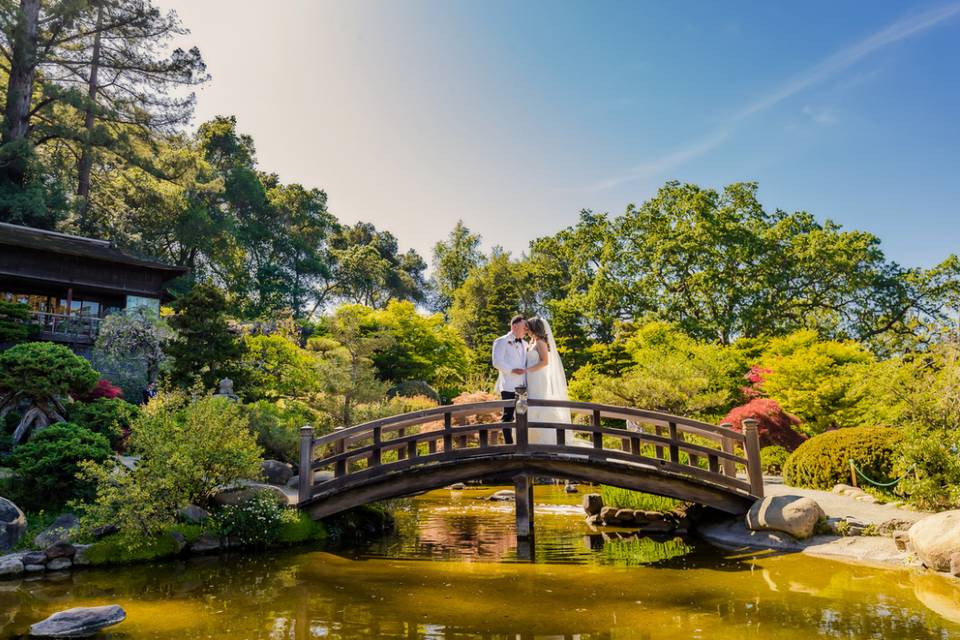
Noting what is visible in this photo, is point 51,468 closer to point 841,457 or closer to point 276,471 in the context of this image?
point 276,471

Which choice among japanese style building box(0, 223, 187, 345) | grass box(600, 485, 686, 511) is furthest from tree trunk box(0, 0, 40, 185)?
grass box(600, 485, 686, 511)

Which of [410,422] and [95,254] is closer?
[410,422]

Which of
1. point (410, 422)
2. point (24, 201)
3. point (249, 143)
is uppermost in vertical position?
point (249, 143)

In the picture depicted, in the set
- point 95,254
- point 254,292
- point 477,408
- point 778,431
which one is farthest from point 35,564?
point 254,292

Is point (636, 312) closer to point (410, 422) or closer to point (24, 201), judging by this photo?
point (410, 422)

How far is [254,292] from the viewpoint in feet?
126

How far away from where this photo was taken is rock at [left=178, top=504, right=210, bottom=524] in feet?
30.0

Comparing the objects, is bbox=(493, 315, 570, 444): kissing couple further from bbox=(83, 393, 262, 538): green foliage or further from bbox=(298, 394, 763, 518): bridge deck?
bbox=(83, 393, 262, 538): green foliage

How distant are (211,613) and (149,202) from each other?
86.1 feet

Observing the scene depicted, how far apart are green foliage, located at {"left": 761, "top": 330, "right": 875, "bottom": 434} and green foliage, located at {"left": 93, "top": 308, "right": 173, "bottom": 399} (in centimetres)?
1674

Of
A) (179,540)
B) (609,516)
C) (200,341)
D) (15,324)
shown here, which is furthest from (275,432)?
(15,324)

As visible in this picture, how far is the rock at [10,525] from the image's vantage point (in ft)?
26.1

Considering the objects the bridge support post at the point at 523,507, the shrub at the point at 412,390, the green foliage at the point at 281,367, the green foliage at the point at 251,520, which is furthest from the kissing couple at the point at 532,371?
the shrub at the point at 412,390

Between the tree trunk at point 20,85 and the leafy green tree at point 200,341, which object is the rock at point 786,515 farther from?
the tree trunk at point 20,85
